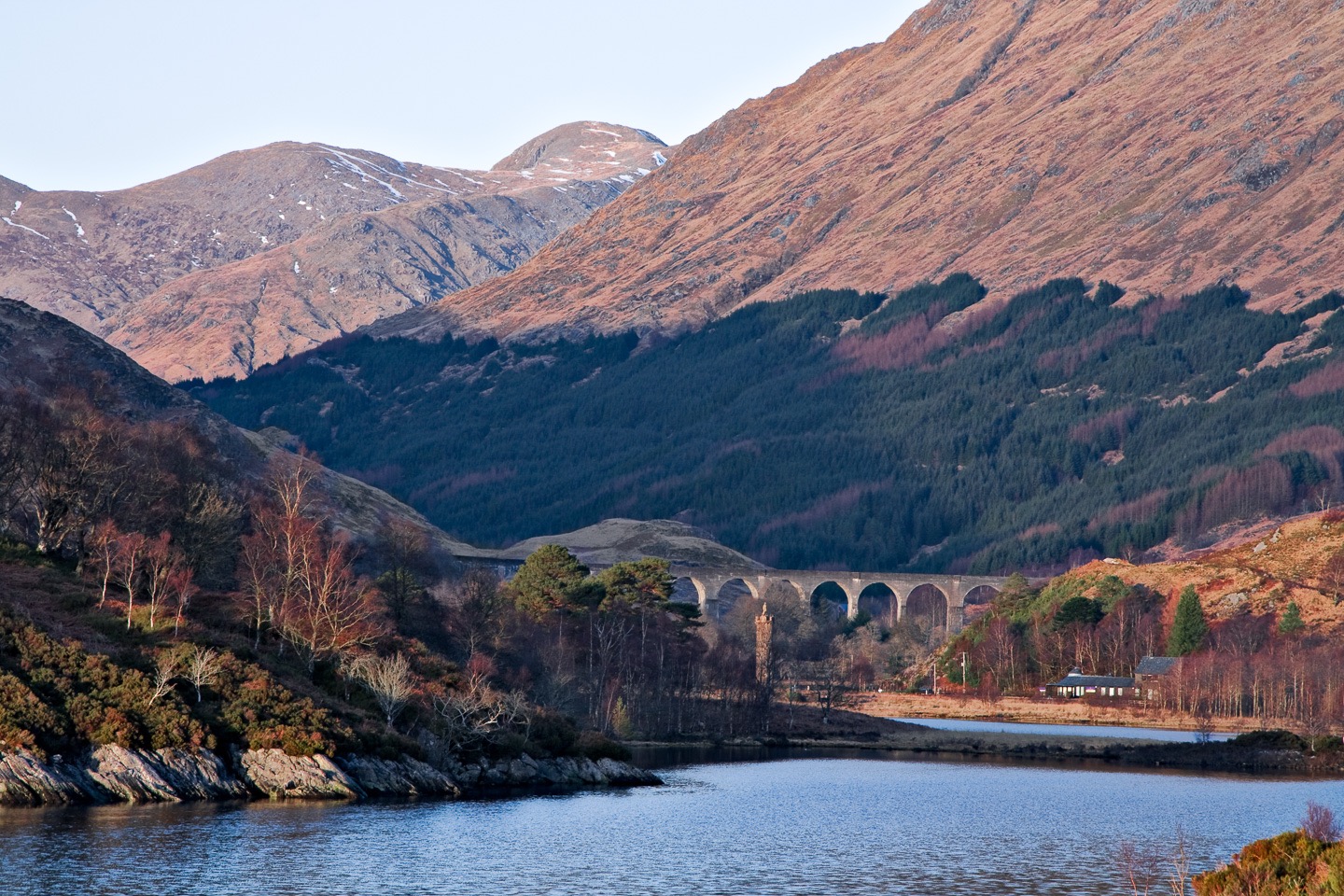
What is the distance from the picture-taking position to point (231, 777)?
8025 centimetres

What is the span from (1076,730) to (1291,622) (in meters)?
27.4

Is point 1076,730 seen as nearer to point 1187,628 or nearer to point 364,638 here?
point 1187,628

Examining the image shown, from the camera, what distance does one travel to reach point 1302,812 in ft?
294

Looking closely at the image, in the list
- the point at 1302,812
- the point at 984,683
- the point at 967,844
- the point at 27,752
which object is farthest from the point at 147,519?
the point at 984,683

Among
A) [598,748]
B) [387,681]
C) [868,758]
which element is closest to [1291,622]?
[868,758]

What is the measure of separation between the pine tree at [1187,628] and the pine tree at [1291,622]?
744 cm

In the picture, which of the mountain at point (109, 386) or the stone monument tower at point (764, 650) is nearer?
the stone monument tower at point (764, 650)

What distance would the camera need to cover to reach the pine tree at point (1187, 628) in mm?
169500

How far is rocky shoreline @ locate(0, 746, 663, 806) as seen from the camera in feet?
243

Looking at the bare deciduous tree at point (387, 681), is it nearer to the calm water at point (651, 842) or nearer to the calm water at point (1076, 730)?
the calm water at point (651, 842)

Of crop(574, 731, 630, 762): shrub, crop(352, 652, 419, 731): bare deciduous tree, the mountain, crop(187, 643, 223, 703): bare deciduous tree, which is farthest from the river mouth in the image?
the mountain

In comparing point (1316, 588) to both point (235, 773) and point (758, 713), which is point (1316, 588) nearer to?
point (758, 713)

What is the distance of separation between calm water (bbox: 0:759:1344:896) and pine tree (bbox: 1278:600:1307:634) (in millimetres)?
64186

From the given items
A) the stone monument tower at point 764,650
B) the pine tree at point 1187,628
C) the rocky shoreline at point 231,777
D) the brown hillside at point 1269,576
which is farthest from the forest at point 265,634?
the brown hillside at point 1269,576
